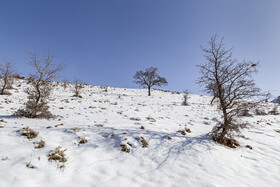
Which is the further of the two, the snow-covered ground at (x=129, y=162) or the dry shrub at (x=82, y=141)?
the dry shrub at (x=82, y=141)

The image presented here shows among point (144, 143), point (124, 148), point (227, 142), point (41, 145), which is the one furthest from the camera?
point (227, 142)

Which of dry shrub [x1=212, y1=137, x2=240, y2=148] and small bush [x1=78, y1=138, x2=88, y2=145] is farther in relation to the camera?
dry shrub [x1=212, y1=137, x2=240, y2=148]

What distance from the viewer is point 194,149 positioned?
15.6 feet

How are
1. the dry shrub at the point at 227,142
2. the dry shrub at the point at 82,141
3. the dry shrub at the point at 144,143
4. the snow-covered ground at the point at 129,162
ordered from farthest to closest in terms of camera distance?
the dry shrub at the point at 227,142, the dry shrub at the point at 144,143, the dry shrub at the point at 82,141, the snow-covered ground at the point at 129,162

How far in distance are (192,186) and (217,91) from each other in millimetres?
4801

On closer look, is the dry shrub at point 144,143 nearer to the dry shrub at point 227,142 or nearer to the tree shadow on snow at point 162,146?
the tree shadow on snow at point 162,146

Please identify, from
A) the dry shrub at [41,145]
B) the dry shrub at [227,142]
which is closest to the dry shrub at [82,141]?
the dry shrub at [41,145]

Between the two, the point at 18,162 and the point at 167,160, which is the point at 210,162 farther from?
the point at 18,162

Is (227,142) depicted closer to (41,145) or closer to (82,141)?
(82,141)

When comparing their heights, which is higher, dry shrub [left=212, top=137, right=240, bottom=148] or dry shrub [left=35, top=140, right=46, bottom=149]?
dry shrub [left=35, top=140, right=46, bottom=149]

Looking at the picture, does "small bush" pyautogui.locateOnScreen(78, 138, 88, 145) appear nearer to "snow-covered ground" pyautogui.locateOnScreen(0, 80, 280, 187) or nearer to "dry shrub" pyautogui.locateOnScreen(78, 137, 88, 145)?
"dry shrub" pyautogui.locateOnScreen(78, 137, 88, 145)

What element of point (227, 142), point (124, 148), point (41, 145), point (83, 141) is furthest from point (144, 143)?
point (227, 142)

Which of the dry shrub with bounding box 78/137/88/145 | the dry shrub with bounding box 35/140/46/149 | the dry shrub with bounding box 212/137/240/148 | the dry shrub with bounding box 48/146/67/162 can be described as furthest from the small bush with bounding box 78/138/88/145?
the dry shrub with bounding box 212/137/240/148

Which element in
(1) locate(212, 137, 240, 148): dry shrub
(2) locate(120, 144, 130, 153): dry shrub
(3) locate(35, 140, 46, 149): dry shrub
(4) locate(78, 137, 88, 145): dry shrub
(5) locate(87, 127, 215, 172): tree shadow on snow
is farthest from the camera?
(1) locate(212, 137, 240, 148): dry shrub
